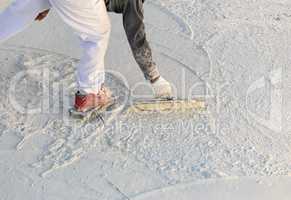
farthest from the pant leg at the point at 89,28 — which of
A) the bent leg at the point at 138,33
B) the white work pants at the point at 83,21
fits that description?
the bent leg at the point at 138,33

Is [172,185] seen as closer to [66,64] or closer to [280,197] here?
[280,197]

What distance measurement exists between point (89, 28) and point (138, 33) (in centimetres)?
25

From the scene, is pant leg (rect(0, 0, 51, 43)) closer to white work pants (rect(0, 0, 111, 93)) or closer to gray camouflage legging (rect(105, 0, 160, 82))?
white work pants (rect(0, 0, 111, 93))

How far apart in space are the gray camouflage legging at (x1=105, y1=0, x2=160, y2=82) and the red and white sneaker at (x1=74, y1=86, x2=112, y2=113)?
0.27 m

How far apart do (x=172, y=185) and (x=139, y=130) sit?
41cm

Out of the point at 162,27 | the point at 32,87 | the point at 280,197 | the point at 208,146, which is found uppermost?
the point at 162,27

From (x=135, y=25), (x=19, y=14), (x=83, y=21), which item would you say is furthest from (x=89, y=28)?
(x=19, y=14)

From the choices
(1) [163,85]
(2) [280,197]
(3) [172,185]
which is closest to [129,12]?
(1) [163,85]

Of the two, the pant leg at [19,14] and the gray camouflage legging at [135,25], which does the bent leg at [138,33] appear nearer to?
the gray camouflage legging at [135,25]

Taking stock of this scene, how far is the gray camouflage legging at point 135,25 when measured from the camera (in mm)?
2688

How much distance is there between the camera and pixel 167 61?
11.0ft

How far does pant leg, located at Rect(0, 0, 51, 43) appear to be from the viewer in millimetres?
2668

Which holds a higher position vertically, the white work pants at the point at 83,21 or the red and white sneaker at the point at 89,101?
the white work pants at the point at 83,21

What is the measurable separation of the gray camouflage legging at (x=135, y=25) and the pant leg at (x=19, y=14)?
0.32 metres
